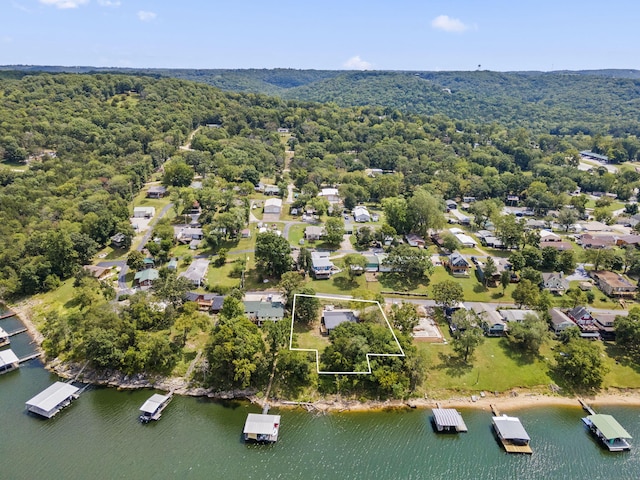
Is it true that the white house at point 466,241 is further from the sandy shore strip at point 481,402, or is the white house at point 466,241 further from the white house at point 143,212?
the white house at point 143,212

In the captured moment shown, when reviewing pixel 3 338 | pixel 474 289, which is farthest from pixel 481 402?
pixel 3 338

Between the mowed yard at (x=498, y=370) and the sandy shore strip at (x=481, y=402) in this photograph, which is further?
the mowed yard at (x=498, y=370)

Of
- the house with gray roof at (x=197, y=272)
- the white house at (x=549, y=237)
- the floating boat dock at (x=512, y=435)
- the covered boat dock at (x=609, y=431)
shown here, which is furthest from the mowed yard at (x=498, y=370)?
the house with gray roof at (x=197, y=272)

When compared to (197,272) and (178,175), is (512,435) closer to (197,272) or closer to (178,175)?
(197,272)

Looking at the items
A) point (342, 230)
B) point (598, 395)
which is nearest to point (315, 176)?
point (342, 230)

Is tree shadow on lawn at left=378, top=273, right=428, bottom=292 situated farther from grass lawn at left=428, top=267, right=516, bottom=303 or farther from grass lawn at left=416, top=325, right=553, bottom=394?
grass lawn at left=416, top=325, right=553, bottom=394

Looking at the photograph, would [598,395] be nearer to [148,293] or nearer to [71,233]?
[148,293]

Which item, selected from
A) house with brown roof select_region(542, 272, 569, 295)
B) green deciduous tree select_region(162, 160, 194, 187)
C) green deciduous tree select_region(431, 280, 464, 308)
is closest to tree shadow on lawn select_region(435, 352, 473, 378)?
green deciduous tree select_region(431, 280, 464, 308)
